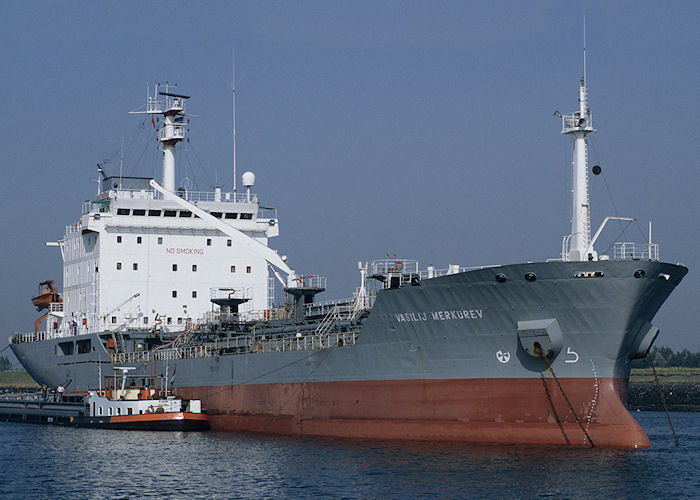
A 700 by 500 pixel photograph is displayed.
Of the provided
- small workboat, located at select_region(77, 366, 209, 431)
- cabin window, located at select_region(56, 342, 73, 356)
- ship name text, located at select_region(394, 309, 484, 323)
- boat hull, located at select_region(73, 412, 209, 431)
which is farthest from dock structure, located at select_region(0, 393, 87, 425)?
ship name text, located at select_region(394, 309, 484, 323)

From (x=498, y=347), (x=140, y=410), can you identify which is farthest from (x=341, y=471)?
(x=140, y=410)

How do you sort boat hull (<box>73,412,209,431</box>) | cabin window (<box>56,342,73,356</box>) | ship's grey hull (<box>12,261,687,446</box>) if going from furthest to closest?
cabin window (<box>56,342,73,356</box>) < boat hull (<box>73,412,209,431</box>) < ship's grey hull (<box>12,261,687,446</box>)

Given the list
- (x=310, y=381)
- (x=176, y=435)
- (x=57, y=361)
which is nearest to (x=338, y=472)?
(x=310, y=381)

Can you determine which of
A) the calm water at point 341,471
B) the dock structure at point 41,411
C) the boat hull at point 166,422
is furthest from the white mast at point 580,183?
the dock structure at point 41,411

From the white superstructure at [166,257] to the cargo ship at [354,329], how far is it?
6 cm

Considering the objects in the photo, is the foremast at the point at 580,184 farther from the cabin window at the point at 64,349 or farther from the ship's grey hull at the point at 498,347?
the cabin window at the point at 64,349

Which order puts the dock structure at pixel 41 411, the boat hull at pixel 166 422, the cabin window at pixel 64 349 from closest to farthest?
the boat hull at pixel 166 422 → the dock structure at pixel 41 411 → the cabin window at pixel 64 349

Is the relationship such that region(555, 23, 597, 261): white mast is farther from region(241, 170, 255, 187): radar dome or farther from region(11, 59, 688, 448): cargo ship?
region(241, 170, 255, 187): radar dome

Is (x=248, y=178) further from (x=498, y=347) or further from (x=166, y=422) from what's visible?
(x=498, y=347)

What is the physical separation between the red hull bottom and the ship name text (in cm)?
170

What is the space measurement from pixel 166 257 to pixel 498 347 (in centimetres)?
1849

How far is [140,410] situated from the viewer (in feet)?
111

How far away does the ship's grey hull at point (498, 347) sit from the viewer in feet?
78.0

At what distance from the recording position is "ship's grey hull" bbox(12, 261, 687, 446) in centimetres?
2377
